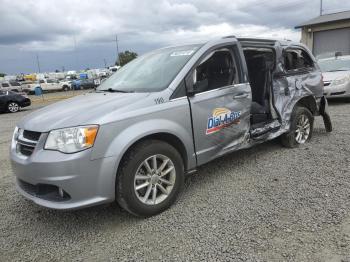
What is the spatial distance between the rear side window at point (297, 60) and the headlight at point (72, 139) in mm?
3631

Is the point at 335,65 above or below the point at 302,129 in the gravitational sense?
above

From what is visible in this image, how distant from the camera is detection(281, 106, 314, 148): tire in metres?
5.48

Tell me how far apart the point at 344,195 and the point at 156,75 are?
2.56m

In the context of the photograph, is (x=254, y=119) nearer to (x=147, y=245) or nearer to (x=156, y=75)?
(x=156, y=75)

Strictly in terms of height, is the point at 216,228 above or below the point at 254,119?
below

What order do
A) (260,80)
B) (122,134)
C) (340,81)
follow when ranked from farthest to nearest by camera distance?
1. (340,81)
2. (260,80)
3. (122,134)

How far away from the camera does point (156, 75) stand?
4.02 metres

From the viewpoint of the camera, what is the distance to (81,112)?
329 cm

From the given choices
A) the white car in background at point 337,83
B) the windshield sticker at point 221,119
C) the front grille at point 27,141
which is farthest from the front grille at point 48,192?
the white car in background at point 337,83

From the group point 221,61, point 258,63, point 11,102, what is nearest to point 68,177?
point 221,61

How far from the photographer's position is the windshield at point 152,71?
12.7ft

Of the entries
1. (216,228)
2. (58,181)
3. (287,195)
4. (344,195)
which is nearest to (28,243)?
(58,181)

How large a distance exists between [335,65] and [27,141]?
10.7 meters

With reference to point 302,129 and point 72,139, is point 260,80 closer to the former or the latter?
point 302,129
